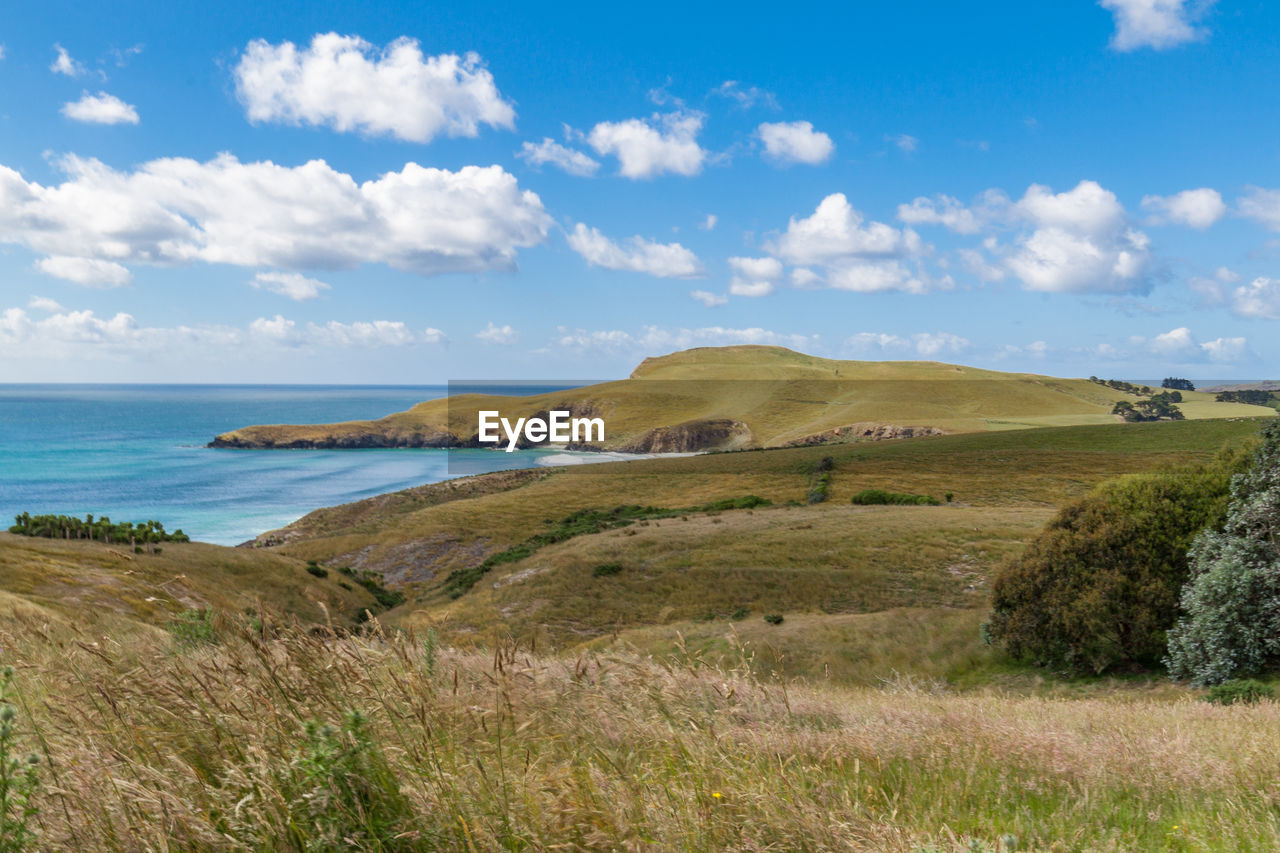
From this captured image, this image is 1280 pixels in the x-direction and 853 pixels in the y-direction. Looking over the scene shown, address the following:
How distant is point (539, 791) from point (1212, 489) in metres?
19.9

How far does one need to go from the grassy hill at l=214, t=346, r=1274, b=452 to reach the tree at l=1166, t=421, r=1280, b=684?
88.2m

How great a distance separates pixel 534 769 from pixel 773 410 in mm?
136321

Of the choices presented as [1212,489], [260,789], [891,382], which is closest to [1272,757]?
[260,789]

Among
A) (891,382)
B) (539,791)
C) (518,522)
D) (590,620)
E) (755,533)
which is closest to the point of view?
(539,791)

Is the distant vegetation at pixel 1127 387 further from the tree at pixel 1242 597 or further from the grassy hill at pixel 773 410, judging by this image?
the tree at pixel 1242 597

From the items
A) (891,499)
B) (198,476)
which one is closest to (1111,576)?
(891,499)

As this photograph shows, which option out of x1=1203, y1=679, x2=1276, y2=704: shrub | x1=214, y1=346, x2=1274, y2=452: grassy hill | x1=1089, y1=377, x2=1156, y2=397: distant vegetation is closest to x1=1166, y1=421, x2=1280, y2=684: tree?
x1=1203, y1=679, x2=1276, y2=704: shrub

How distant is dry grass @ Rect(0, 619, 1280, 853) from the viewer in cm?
252

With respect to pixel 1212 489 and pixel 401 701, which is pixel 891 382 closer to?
Answer: pixel 1212 489

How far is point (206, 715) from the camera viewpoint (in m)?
3.01

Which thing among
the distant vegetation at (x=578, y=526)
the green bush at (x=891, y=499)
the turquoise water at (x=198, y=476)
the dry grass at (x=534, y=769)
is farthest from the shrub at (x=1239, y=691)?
the turquoise water at (x=198, y=476)

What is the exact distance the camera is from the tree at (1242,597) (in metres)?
12.3

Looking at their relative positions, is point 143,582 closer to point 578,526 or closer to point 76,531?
point 76,531

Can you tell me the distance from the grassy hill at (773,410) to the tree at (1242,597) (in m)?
88.2
